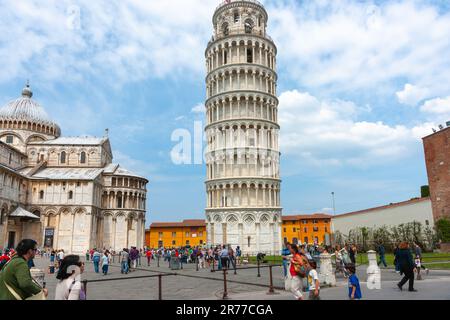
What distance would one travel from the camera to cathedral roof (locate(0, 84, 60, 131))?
61562 millimetres

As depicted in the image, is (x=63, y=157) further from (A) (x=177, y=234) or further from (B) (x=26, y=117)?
(A) (x=177, y=234)

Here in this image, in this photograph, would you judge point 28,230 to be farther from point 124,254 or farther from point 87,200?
point 124,254

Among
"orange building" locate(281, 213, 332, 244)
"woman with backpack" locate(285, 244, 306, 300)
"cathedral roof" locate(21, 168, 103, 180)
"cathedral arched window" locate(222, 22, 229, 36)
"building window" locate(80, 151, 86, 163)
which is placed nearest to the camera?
"woman with backpack" locate(285, 244, 306, 300)

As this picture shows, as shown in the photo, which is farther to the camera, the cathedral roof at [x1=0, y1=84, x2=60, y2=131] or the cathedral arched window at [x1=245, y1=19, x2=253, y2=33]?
the cathedral roof at [x1=0, y1=84, x2=60, y2=131]

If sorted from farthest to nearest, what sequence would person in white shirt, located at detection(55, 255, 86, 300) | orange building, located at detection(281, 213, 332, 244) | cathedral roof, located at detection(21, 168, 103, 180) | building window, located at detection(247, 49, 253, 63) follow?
orange building, located at detection(281, 213, 332, 244)
cathedral roof, located at detection(21, 168, 103, 180)
building window, located at detection(247, 49, 253, 63)
person in white shirt, located at detection(55, 255, 86, 300)

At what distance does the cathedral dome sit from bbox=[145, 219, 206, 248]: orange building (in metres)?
34.7

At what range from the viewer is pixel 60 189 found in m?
52.3

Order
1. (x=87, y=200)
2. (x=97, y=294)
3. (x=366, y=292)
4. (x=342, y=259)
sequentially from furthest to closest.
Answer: (x=87, y=200) → (x=342, y=259) → (x=97, y=294) → (x=366, y=292)

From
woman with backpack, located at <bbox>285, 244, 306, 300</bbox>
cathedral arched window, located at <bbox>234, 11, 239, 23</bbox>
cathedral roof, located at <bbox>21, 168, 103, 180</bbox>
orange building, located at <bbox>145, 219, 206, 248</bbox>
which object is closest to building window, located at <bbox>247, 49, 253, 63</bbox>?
cathedral arched window, located at <bbox>234, 11, 239, 23</bbox>

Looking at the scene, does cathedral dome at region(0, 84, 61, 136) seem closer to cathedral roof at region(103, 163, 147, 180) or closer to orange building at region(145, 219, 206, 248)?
cathedral roof at region(103, 163, 147, 180)

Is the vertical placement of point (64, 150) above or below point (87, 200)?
above
